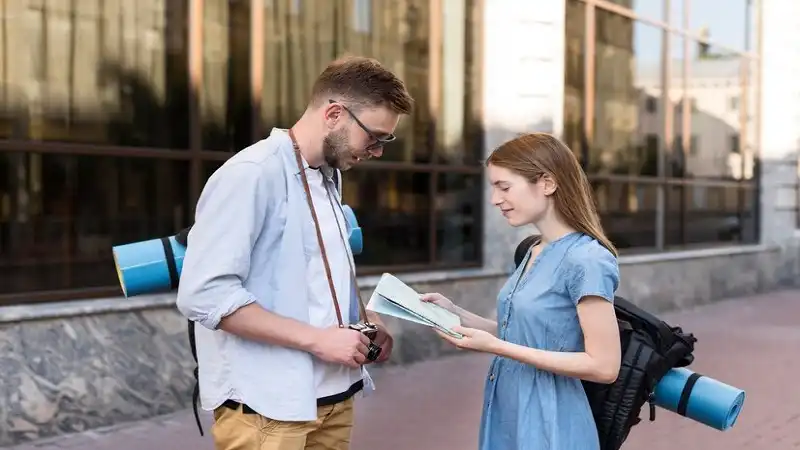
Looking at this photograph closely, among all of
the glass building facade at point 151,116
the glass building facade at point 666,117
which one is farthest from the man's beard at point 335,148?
the glass building facade at point 666,117

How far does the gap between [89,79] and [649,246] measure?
28.7ft

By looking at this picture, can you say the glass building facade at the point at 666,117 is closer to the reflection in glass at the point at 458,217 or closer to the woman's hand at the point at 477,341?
the reflection in glass at the point at 458,217

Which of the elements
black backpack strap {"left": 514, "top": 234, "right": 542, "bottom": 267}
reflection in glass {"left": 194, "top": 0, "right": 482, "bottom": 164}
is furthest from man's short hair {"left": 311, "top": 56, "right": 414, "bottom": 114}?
reflection in glass {"left": 194, "top": 0, "right": 482, "bottom": 164}

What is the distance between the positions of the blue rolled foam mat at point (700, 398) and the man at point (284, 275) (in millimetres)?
828

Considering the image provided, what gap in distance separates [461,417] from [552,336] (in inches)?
160

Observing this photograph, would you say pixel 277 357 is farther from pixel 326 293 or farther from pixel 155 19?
pixel 155 19

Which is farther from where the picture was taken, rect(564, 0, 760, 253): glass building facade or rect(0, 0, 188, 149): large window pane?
rect(564, 0, 760, 253): glass building facade

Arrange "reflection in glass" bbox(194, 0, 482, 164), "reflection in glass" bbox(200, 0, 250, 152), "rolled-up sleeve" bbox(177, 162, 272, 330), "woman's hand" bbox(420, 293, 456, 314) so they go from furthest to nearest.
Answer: "reflection in glass" bbox(194, 0, 482, 164)
"reflection in glass" bbox(200, 0, 250, 152)
"woman's hand" bbox(420, 293, 456, 314)
"rolled-up sleeve" bbox(177, 162, 272, 330)

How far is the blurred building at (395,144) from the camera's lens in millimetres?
A: 5980

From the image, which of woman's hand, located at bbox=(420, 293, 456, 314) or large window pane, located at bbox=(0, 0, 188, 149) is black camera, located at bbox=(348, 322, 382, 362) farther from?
large window pane, located at bbox=(0, 0, 188, 149)

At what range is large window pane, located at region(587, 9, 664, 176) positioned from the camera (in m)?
11.8

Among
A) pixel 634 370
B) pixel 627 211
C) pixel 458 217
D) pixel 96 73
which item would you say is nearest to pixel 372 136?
pixel 634 370

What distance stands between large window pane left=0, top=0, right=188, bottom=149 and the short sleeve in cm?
459

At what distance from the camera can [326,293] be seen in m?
2.39
